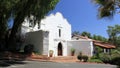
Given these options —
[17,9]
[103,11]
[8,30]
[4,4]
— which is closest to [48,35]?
[8,30]

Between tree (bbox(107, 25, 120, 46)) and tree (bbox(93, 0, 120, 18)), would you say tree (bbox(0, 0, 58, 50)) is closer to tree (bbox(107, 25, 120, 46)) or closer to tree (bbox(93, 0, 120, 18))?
tree (bbox(93, 0, 120, 18))

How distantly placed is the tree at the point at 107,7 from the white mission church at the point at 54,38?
68.9ft

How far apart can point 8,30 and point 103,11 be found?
21.3 meters

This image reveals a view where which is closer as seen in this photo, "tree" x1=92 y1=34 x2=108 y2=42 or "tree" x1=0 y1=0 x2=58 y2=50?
"tree" x1=0 y1=0 x2=58 y2=50

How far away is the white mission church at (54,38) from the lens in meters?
38.2

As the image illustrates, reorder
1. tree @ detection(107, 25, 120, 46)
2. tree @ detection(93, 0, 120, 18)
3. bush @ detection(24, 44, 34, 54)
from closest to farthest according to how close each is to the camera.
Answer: tree @ detection(93, 0, 120, 18) → bush @ detection(24, 44, 34, 54) → tree @ detection(107, 25, 120, 46)

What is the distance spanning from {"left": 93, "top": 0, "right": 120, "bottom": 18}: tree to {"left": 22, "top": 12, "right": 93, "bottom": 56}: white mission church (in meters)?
21.0

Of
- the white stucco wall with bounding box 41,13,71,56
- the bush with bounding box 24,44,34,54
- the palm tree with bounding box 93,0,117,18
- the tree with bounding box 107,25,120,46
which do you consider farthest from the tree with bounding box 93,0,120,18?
the tree with bounding box 107,25,120,46

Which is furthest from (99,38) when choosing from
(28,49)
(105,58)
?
(28,49)

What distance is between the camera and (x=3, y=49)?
34625mm

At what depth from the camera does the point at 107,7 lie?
57.2 ft

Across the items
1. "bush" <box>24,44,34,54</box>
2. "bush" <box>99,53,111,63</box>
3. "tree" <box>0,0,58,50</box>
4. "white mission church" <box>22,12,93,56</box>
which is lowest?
"bush" <box>99,53,111,63</box>

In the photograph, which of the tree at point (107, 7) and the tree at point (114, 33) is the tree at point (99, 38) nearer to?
the tree at point (114, 33)

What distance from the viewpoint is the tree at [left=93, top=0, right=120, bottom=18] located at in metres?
17.4
